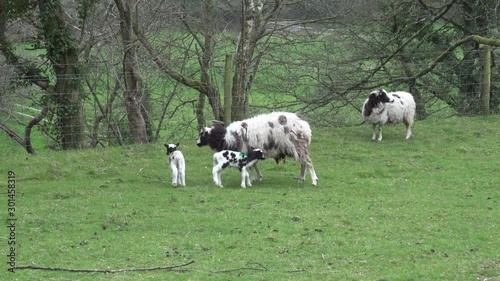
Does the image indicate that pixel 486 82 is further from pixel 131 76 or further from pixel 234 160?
pixel 234 160

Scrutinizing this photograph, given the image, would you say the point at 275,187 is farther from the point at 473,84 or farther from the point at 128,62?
the point at 473,84

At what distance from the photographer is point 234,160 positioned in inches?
515

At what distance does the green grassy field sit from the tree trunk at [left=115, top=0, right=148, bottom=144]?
224cm

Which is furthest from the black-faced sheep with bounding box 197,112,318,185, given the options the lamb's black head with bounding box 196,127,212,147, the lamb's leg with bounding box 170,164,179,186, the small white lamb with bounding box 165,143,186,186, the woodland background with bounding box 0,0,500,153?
the woodland background with bounding box 0,0,500,153

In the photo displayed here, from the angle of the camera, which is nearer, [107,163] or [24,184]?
[24,184]

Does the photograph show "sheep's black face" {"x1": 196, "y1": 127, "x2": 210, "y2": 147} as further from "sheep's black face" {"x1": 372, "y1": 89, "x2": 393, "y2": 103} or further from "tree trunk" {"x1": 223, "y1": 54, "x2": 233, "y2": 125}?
"sheep's black face" {"x1": 372, "y1": 89, "x2": 393, "y2": 103}

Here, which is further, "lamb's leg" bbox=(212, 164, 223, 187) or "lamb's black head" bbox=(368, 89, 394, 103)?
"lamb's black head" bbox=(368, 89, 394, 103)

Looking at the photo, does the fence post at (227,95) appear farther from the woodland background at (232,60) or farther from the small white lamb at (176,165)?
the small white lamb at (176,165)

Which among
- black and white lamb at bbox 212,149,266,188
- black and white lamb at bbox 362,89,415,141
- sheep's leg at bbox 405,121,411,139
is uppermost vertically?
black and white lamb at bbox 362,89,415,141

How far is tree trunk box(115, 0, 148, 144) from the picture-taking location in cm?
1853

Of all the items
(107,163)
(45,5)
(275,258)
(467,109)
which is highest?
(45,5)

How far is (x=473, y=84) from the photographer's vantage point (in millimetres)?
21422

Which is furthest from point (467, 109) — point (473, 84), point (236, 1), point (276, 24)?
point (236, 1)

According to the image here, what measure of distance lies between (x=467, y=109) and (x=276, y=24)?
584 centimetres
